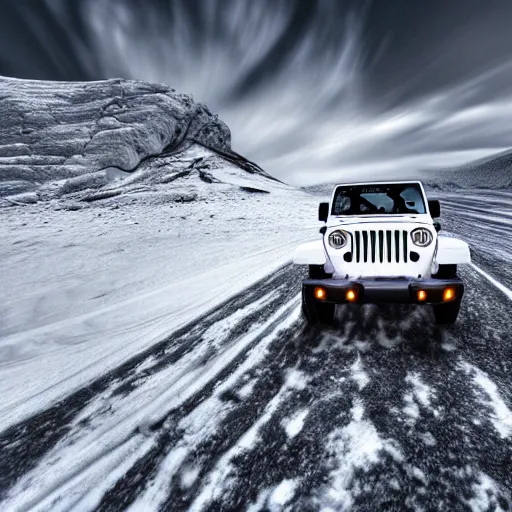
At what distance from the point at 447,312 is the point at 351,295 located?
1.46 metres

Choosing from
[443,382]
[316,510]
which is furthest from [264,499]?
[443,382]

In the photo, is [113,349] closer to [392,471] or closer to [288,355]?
[288,355]

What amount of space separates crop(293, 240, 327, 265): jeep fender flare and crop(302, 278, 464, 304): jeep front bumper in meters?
0.47

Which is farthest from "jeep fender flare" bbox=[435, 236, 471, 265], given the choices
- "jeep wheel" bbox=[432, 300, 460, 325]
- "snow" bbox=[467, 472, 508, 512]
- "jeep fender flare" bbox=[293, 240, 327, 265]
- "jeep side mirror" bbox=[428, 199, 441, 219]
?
"snow" bbox=[467, 472, 508, 512]

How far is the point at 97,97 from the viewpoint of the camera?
34.2 m

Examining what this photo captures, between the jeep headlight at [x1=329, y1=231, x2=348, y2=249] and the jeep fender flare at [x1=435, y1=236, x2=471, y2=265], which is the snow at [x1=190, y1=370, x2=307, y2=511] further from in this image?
the jeep fender flare at [x1=435, y1=236, x2=471, y2=265]

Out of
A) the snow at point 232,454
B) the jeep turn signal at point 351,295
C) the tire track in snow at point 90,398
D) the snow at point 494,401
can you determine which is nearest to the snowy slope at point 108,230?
the tire track in snow at point 90,398

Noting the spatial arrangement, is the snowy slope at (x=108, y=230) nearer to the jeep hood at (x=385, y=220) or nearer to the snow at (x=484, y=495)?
the jeep hood at (x=385, y=220)

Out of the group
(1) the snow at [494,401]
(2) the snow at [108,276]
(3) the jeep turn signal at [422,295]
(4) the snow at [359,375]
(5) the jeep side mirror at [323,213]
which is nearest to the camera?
(1) the snow at [494,401]

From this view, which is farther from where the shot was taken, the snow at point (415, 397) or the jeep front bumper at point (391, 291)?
the jeep front bumper at point (391, 291)

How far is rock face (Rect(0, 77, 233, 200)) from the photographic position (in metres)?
23.9

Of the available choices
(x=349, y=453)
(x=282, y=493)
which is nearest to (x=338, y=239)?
(x=349, y=453)

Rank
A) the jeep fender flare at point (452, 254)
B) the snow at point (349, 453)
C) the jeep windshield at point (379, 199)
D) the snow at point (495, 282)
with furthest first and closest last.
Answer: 1. the snow at point (495, 282)
2. the jeep windshield at point (379, 199)
3. the jeep fender flare at point (452, 254)
4. the snow at point (349, 453)

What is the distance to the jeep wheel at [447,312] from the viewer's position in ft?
13.5
